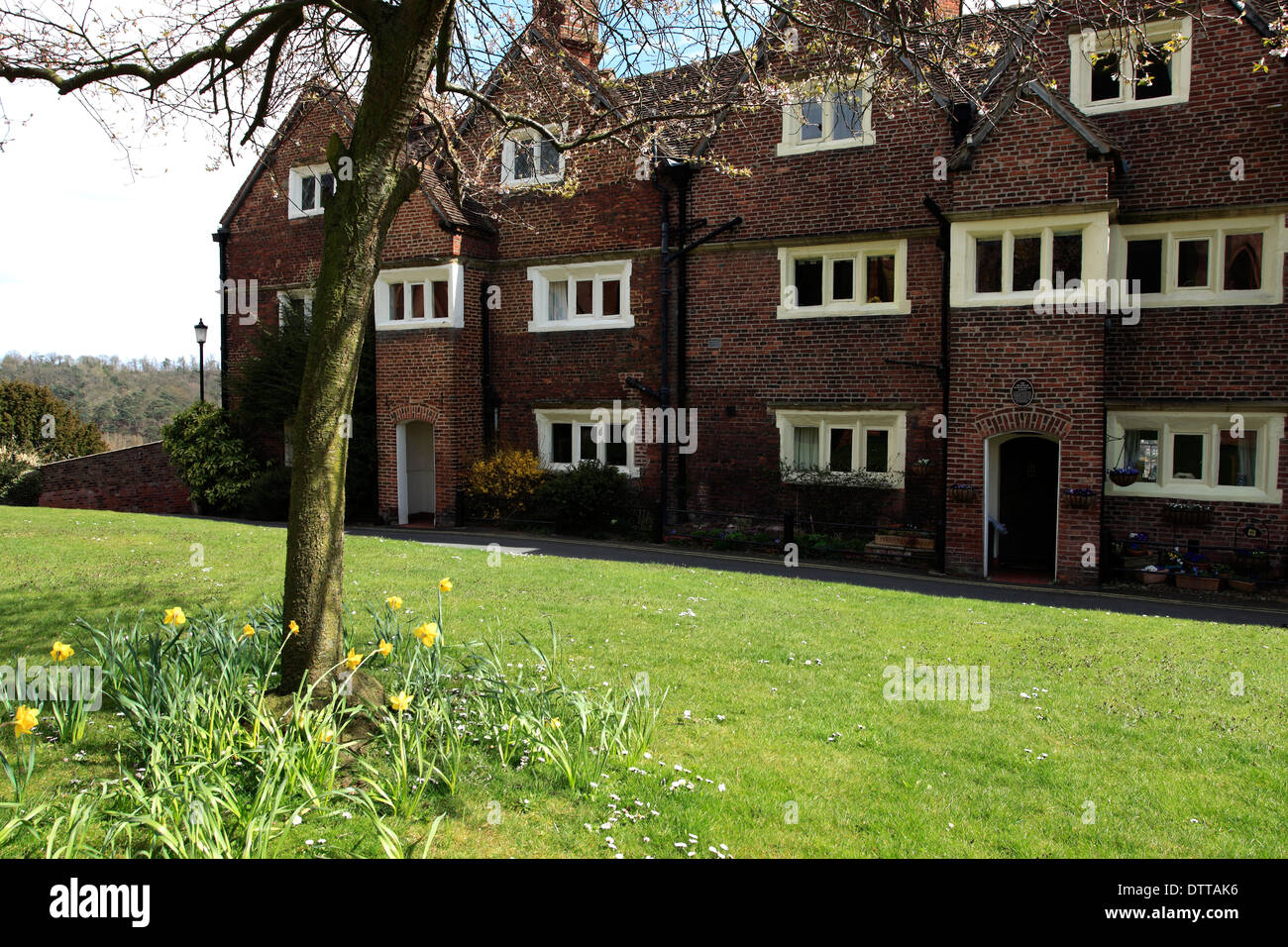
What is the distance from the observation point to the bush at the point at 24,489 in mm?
25172

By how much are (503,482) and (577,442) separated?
182 cm

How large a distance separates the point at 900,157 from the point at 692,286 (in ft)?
15.1

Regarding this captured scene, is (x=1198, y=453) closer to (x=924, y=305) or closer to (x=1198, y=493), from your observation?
(x=1198, y=493)

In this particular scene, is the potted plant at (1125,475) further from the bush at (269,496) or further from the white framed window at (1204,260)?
the bush at (269,496)

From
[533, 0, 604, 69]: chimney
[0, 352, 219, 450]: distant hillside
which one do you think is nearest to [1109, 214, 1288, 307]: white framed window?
[533, 0, 604, 69]: chimney

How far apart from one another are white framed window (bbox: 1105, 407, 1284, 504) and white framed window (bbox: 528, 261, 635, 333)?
31.5ft

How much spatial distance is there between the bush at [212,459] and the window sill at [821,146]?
49.3 ft

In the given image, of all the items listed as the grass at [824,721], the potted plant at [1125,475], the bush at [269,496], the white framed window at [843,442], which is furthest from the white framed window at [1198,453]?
the bush at [269,496]

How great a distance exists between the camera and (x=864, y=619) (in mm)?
10258

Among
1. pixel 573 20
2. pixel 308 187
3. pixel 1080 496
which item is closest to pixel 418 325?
pixel 308 187

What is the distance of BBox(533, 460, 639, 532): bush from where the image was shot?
62.0 ft

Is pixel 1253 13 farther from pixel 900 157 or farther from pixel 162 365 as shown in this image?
pixel 162 365
